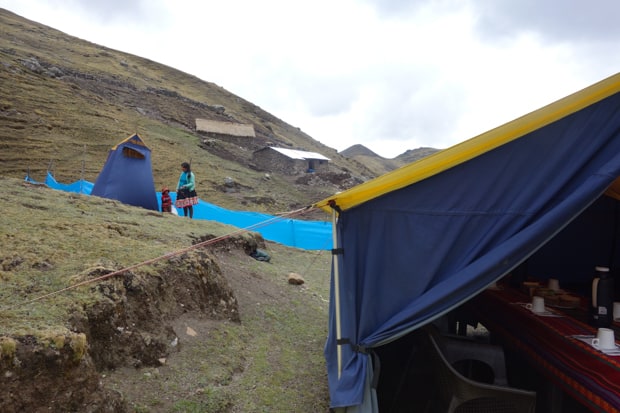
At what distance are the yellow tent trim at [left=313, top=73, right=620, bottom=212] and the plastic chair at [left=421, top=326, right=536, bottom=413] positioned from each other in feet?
3.71

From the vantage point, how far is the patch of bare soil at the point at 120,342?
271 cm

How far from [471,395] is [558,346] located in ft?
2.19

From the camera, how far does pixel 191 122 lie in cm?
3550

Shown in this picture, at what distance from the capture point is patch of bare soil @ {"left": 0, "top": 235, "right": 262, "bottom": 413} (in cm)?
271

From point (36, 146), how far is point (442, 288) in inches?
886

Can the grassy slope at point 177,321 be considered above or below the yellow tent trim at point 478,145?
below

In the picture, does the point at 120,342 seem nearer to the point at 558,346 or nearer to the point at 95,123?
the point at 558,346

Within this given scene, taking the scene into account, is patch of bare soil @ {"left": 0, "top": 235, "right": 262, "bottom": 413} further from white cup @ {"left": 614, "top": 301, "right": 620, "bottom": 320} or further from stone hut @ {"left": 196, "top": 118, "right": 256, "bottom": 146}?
stone hut @ {"left": 196, "top": 118, "right": 256, "bottom": 146}

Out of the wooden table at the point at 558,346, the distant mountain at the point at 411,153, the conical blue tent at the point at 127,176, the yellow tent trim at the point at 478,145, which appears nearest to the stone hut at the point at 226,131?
the conical blue tent at the point at 127,176

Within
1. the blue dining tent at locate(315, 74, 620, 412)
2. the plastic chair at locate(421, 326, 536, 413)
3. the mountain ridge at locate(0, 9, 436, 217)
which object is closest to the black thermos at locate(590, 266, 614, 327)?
the blue dining tent at locate(315, 74, 620, 412)

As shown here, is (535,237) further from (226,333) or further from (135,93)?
(135,93)

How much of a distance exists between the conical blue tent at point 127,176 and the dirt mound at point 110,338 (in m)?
5.43

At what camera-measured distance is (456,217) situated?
10.5ft

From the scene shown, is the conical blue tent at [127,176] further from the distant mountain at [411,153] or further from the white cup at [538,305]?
the distant mountain at [411,153]
